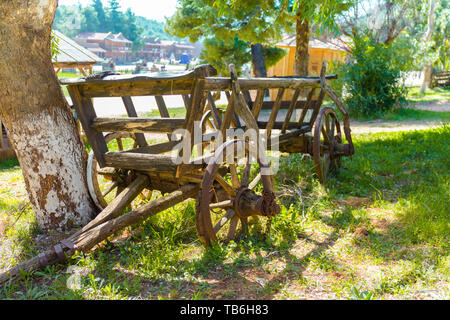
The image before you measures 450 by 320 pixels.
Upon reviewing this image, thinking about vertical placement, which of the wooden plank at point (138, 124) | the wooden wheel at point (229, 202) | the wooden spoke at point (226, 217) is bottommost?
the wooden spoke at point (226, 217)

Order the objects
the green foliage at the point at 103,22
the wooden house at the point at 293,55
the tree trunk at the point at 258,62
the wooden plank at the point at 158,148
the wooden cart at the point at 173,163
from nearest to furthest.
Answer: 1. the wooden cart at the point at 173,163
2. the wooden plank at the point at 158,148
3. the tree trunk at the point at 258,62
4. the wooden house at the point at 293,55
5. the green foliage at the point at 103,22

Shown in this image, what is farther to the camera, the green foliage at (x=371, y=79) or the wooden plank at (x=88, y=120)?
the green foliage at (x=371, y=79)

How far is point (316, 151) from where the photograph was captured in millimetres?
4781

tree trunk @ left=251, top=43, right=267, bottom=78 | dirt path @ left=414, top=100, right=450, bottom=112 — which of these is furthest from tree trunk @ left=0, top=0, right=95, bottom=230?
dirt path @ left=414, top=100, right=450, bottom=112

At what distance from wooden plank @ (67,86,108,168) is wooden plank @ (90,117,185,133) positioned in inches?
2.1

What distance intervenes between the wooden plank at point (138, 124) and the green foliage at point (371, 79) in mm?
9576

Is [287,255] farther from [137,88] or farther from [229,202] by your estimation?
[137,88]

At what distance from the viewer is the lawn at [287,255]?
271 cm

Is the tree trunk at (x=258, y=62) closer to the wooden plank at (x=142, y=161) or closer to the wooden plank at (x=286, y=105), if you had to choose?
the wooden plank at (x=286, y=105)

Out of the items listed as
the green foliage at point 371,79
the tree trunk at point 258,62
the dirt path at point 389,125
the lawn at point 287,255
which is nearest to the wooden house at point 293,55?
the tree trunk at point 258,62

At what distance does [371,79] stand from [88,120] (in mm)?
9996

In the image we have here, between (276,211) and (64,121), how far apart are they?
7.28ft
